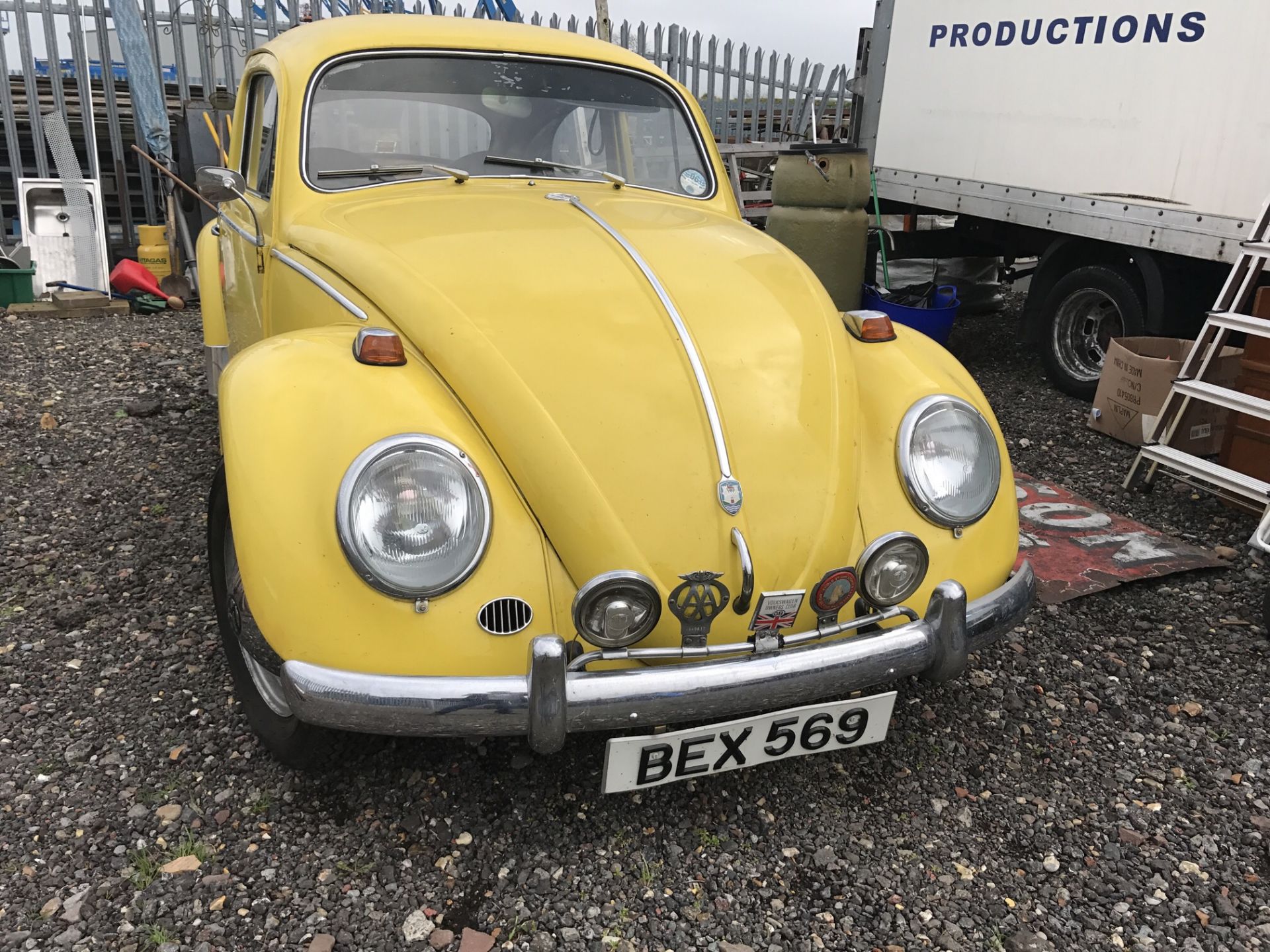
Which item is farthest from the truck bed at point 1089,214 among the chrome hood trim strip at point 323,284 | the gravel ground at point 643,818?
the chrome hood trim strip at point 323,284

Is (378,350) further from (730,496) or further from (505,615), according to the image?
(730,496)

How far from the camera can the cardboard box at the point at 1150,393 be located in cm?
454

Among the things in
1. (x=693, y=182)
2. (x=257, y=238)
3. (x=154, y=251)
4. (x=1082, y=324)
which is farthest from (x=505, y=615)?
(x=154, y=251)

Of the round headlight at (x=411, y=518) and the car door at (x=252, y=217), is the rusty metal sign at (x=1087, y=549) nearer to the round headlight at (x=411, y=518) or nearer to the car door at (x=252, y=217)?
the round headlight at (x=411, y=518)

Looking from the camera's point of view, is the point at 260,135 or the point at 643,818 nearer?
the point at 643,818

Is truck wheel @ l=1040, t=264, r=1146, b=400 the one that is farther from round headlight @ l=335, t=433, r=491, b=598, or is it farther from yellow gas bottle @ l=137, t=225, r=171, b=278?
yellow gas bottle @ l=137, t=225, r=171, b=278

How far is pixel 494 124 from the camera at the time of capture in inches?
131

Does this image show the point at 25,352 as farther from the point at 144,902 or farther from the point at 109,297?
the point at 144,902

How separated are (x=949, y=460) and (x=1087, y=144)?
3953 mm

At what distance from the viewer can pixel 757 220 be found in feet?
29.4

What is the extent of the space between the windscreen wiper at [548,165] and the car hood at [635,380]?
62 centimetres

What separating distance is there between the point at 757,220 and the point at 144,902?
7.99 m

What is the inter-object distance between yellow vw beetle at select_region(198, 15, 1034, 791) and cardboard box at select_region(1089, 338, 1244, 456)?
8.74 feet

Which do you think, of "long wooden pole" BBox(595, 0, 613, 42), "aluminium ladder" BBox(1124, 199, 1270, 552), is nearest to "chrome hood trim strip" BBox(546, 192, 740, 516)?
"aluminium ladder" BBox(1124, 199, 1270, 552)
